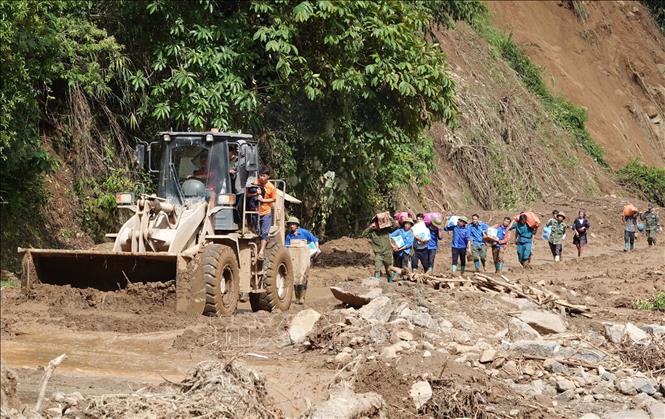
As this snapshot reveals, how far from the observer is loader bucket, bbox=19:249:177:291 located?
1319 cm

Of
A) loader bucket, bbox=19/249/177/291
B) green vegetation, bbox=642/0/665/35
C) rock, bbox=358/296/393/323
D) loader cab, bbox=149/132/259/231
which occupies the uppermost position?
green vegetation, bbox=642/0/665/35

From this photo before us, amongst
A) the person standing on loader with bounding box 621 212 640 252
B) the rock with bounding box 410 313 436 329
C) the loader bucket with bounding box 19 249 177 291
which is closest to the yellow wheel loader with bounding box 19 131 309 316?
the loader bucket with bounding box 19 249 177 291

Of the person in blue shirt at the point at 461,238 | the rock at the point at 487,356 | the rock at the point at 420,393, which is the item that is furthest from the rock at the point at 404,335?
the person in blue shirt at the point at 461,238

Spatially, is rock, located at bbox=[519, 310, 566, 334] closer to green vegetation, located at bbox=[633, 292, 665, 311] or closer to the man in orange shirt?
the man in orange shirt

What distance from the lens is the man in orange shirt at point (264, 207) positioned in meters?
15.1

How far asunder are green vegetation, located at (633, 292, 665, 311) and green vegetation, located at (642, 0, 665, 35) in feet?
140

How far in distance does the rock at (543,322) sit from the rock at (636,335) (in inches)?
33.6

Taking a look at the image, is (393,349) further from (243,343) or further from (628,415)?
(628,415)

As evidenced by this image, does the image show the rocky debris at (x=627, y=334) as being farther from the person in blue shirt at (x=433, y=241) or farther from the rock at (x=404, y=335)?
the person in blue shirt at (x=433, y=241)

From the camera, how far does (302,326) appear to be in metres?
12.4

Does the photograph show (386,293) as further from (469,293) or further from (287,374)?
(287,374)

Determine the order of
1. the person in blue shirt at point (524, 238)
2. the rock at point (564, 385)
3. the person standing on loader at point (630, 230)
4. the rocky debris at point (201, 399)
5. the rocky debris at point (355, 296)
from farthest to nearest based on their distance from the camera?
1. the person standing on loader at point (630, 230)
2. the person in blue shirt at point (524, 238)
3. the rocky debris at point (355, 296)
4. the rock at point (564, 385)
5. the rocky debris at point (201, 399)

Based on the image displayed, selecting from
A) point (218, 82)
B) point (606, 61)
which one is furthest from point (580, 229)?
point (606, 61)

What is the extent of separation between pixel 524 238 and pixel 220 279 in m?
11.8
